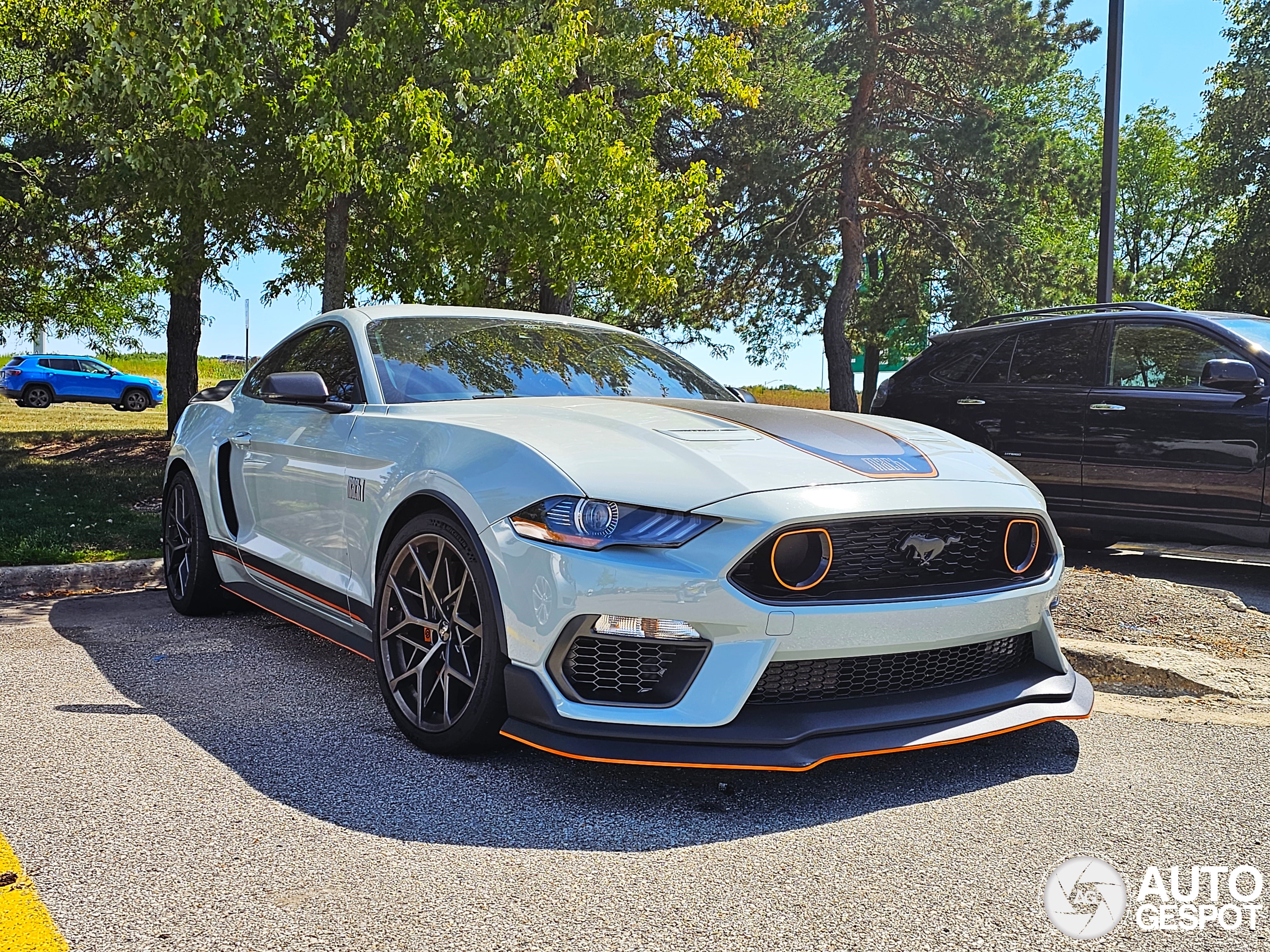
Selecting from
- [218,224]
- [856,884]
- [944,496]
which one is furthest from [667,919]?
[218,224]

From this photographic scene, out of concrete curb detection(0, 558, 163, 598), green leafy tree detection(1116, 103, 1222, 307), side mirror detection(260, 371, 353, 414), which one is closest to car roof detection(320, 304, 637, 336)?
side mirror detection(260, 371, 353, 414)

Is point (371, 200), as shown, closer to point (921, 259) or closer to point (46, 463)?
point (46, 463)

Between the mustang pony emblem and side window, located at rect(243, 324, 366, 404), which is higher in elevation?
side window, located at rect(243, 324, 366, 404)

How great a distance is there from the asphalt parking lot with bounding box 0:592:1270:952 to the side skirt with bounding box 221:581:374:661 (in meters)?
0.25

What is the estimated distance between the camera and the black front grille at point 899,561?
3385 mm

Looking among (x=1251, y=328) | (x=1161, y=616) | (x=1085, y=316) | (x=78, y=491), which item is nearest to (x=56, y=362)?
(x=78, y=491)

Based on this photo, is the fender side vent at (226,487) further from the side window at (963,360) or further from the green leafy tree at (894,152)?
the green leafy tree at (894,152)

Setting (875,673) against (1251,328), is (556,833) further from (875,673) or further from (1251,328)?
(1251,328)

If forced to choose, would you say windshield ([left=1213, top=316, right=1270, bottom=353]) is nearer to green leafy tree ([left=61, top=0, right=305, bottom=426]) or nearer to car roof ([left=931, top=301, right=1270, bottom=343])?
car roof ([left=931, top=301, right=1270, bottom=343])

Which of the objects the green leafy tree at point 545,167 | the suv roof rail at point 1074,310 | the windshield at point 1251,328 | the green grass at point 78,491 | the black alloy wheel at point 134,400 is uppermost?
the green leafy tree at point 545,167

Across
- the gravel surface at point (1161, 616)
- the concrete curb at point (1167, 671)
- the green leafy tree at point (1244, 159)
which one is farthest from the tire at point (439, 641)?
the green leafy tree at point (1244, 159)

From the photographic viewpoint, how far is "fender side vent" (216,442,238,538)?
566 cm

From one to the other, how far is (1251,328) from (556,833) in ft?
21.3

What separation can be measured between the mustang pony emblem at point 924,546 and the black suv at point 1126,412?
454cm
